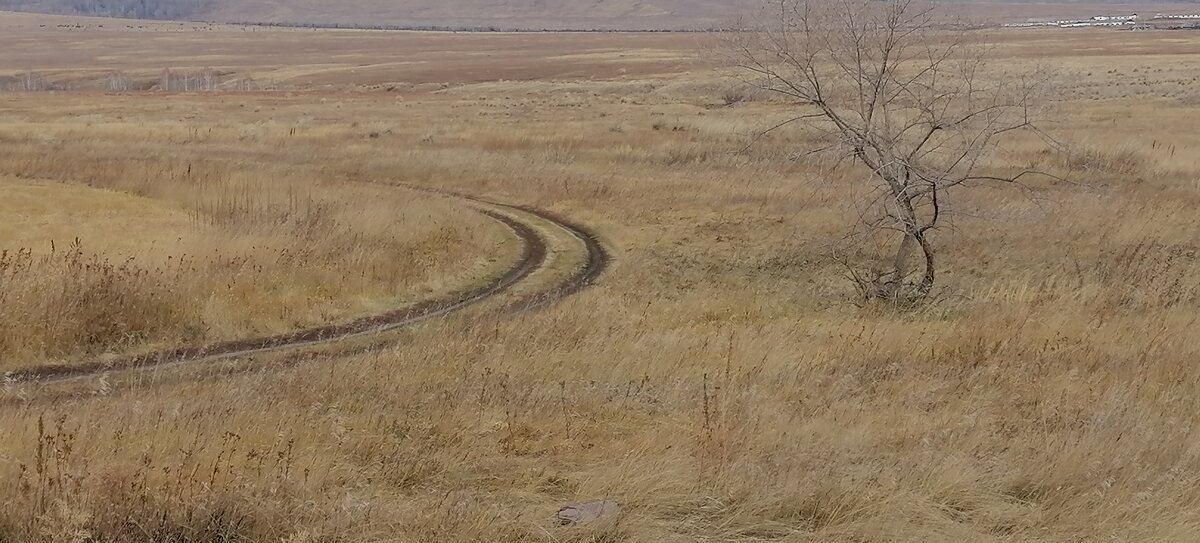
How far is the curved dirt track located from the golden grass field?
40 cm

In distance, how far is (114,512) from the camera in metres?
5.04

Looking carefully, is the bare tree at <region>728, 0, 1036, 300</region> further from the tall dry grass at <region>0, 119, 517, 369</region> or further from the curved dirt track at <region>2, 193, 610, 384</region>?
the tall dry grass at <region>0, 119, 517, 369</region>

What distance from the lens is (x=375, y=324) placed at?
539 inches

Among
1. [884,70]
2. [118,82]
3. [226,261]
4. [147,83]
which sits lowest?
[226,261]

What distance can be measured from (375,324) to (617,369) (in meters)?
5.10

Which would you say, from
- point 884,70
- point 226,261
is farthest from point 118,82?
point 884,70

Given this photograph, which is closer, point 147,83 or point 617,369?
point 617,369

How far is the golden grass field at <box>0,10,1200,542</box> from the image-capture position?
5652 mm

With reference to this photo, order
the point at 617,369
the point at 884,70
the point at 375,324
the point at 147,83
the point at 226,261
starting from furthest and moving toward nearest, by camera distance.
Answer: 1. the point at 147,83
2. the point at 226,261
3. the point at 884,70
4. the point at 375,324
5. the point at 617,369

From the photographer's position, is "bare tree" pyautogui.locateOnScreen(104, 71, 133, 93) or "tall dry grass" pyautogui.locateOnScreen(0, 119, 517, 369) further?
"bare tree" pyautogui.locateOnScreen(104, 71, 133, 93)

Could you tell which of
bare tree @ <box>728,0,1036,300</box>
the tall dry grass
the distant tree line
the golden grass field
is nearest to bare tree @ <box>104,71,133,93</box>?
the distant tree line

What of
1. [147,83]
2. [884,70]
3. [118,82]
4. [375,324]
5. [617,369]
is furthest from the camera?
[118,82]

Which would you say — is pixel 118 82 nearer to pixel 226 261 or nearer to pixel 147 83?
pixel 147 83

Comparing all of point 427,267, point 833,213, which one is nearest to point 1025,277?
point 833,213
